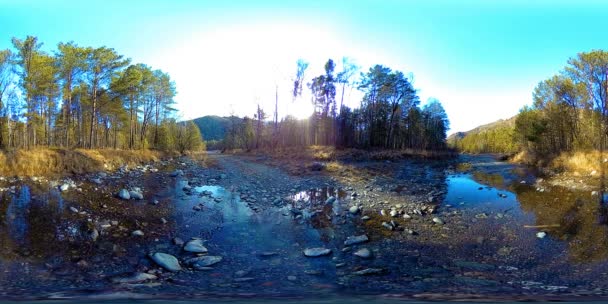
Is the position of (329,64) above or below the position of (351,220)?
above

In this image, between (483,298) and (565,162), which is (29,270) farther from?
(565,162)

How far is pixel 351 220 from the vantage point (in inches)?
373

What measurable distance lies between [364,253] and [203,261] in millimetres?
3111

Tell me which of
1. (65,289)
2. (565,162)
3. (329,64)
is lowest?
(65,289)

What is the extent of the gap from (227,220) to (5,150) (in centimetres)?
1104

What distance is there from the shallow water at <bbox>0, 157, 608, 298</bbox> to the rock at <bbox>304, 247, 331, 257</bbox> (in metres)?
0.15

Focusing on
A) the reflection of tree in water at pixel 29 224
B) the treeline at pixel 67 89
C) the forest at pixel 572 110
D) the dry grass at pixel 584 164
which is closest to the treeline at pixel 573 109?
the forest at pixel 572 110

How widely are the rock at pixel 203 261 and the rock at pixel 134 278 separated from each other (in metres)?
0.79

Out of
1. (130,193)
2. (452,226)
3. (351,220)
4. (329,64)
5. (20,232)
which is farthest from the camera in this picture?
(329,64)

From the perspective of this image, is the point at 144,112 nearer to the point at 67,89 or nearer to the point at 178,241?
the point at 67,89

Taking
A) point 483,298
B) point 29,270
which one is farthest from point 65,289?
point 483,298

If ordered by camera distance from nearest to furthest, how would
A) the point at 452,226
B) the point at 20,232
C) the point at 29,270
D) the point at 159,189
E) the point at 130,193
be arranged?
the point at 29,270 < the point at 20,232 < the point at 452,226 < the point at 130,193 < the point at 159,189

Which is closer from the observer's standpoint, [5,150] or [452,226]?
[452,226]

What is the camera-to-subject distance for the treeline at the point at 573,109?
28.7m
